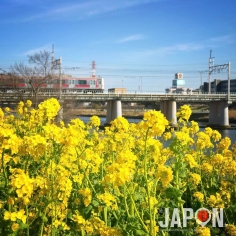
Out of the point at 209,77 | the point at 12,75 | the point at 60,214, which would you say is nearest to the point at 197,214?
the point at 60,214

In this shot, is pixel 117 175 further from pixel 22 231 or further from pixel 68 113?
pixel 68 113

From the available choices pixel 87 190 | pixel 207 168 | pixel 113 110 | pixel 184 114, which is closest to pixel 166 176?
pixel 87 190

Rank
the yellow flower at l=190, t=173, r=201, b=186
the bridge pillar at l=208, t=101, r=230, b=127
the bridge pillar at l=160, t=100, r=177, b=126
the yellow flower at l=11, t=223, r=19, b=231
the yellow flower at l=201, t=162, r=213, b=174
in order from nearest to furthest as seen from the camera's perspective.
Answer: the yellow flower at l=11, t=223, r=19, b=231, the yellow flower at l=190, t=173, r=201, b=186, the yellow flower at l=201, t=162, r=213, b=174, the bridge pillar at l=208, t=101, r=230, b=127, the bridge pillar at l=160, t=100, r=177, b=126

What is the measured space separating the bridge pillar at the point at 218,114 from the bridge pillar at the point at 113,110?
455 inches

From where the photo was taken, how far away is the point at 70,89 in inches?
1369

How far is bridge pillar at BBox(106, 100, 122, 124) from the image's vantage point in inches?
1391

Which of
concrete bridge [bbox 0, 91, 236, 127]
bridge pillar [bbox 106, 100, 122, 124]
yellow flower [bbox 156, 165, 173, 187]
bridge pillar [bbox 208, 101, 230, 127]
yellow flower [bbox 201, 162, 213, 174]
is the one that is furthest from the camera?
bridge pillar [bbox 208, 101, 230, 127]

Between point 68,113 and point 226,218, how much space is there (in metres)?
19.1

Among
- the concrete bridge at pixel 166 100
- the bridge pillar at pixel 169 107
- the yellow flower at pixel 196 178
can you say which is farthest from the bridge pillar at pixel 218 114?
the yellow flower at pixel 196 178

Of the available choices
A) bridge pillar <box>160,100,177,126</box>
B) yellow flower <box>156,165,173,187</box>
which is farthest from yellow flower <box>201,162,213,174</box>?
bridge pillar <box>160,100,177,126</box>

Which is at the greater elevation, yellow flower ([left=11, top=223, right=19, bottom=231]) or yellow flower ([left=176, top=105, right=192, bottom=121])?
yellow flower ([left=176, top=105, right=192, bottom=121])

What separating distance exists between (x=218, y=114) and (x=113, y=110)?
44.8 feet

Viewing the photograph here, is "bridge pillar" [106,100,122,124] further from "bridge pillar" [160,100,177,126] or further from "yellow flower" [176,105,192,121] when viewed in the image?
"yellow flower" [176,105,192,121]

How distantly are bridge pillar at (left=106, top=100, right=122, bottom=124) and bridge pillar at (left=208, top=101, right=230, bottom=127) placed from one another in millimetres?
11566
